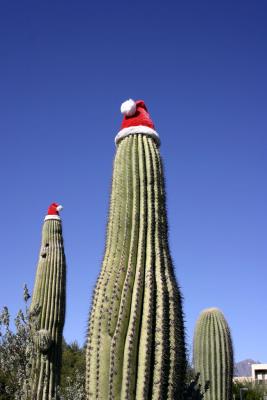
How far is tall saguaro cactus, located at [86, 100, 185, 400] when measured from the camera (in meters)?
4.34

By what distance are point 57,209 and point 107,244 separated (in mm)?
6489

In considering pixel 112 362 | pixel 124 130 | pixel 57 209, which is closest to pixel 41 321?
pixel 57 209

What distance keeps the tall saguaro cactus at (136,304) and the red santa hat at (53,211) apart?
19.8ft

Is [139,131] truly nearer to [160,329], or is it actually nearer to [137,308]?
[137,308]

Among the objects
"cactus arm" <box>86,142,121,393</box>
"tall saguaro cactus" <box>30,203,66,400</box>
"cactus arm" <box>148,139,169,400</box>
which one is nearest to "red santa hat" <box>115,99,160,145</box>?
"cactus arm" <box>86,142,121,393</box>

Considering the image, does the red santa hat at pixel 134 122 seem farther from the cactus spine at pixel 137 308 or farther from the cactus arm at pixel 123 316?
the cactus arm at pixel 123 316

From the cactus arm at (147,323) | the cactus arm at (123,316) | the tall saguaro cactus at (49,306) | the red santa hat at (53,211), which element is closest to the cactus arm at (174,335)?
the cactus arm at (147,323)

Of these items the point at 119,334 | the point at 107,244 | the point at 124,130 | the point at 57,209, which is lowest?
the point at 119,334

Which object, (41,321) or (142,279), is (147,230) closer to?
(142,279)

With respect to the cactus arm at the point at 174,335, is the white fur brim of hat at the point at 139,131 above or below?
above

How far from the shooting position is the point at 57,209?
11469 millimetres

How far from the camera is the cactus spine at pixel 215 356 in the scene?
9117 mm

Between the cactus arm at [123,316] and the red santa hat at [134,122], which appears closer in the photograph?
the cactus arm at [123,316]

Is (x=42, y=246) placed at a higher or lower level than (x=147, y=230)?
higher
